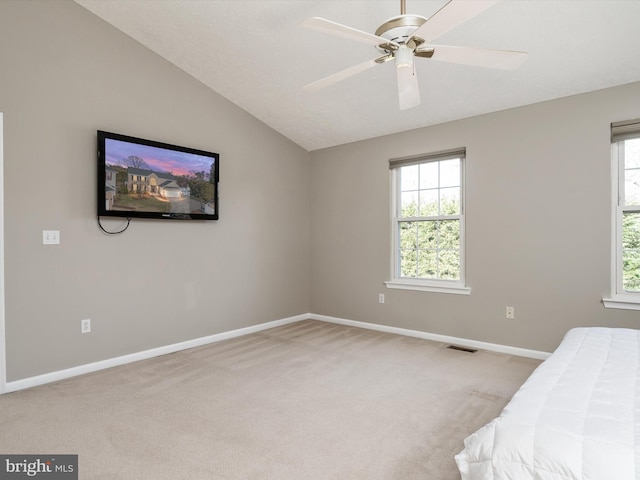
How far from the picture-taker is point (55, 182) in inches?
122

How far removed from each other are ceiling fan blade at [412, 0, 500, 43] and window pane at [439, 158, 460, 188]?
247cm

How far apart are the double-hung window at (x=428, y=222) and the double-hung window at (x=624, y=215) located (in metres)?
1.26

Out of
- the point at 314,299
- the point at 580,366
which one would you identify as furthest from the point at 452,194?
the point at 580,366

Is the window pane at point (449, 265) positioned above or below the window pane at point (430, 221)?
below

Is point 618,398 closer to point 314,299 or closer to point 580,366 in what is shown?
point 580,366

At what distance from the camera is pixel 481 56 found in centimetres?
205

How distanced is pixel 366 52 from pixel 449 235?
2.09 m

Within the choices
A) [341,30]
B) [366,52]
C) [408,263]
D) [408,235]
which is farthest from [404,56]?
[408,263]

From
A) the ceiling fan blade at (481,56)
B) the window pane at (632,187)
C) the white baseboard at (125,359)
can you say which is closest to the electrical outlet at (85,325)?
the white baseboard at (125,359)

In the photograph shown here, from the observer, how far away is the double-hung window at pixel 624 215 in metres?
3.21

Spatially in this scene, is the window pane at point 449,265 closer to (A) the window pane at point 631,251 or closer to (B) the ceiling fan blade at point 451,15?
(A) the window pane at point 631,251

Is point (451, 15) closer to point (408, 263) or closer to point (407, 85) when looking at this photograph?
point (407, 85)

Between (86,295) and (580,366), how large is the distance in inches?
139

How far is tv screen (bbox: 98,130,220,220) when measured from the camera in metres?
3.34
